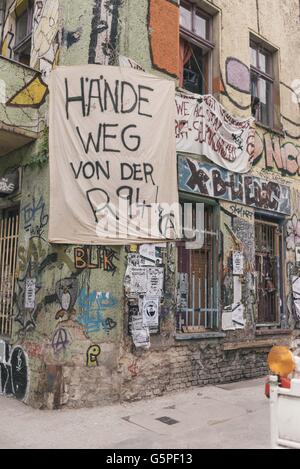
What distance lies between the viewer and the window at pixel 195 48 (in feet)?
26.0

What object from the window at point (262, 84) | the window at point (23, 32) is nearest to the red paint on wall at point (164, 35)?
the window at point (23, 32)

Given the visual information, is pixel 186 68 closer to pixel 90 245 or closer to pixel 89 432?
pixel 90 245

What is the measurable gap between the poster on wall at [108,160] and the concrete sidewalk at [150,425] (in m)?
2.27

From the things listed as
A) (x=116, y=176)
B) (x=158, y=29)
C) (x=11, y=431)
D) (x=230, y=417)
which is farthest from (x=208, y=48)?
(x=11, y=431)

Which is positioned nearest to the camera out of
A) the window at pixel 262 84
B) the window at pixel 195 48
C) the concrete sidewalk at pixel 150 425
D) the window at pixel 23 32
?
the concrete sidewalk at pixel 150 425

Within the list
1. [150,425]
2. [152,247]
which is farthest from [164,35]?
[150,425]

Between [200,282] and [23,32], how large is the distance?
5.73 m

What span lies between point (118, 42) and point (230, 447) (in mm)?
5707

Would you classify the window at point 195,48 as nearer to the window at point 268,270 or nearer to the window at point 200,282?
the window at point 200,282

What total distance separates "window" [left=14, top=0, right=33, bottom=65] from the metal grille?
293 cm

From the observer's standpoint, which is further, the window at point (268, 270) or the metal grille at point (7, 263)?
the window at point (268, 270)

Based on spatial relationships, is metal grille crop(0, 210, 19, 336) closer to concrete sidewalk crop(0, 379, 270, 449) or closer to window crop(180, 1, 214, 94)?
concrete sidewalk crop(0, 379, 270, 449)

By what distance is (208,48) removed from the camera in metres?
8.31

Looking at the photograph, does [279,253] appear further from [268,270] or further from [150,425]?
[150,425]
